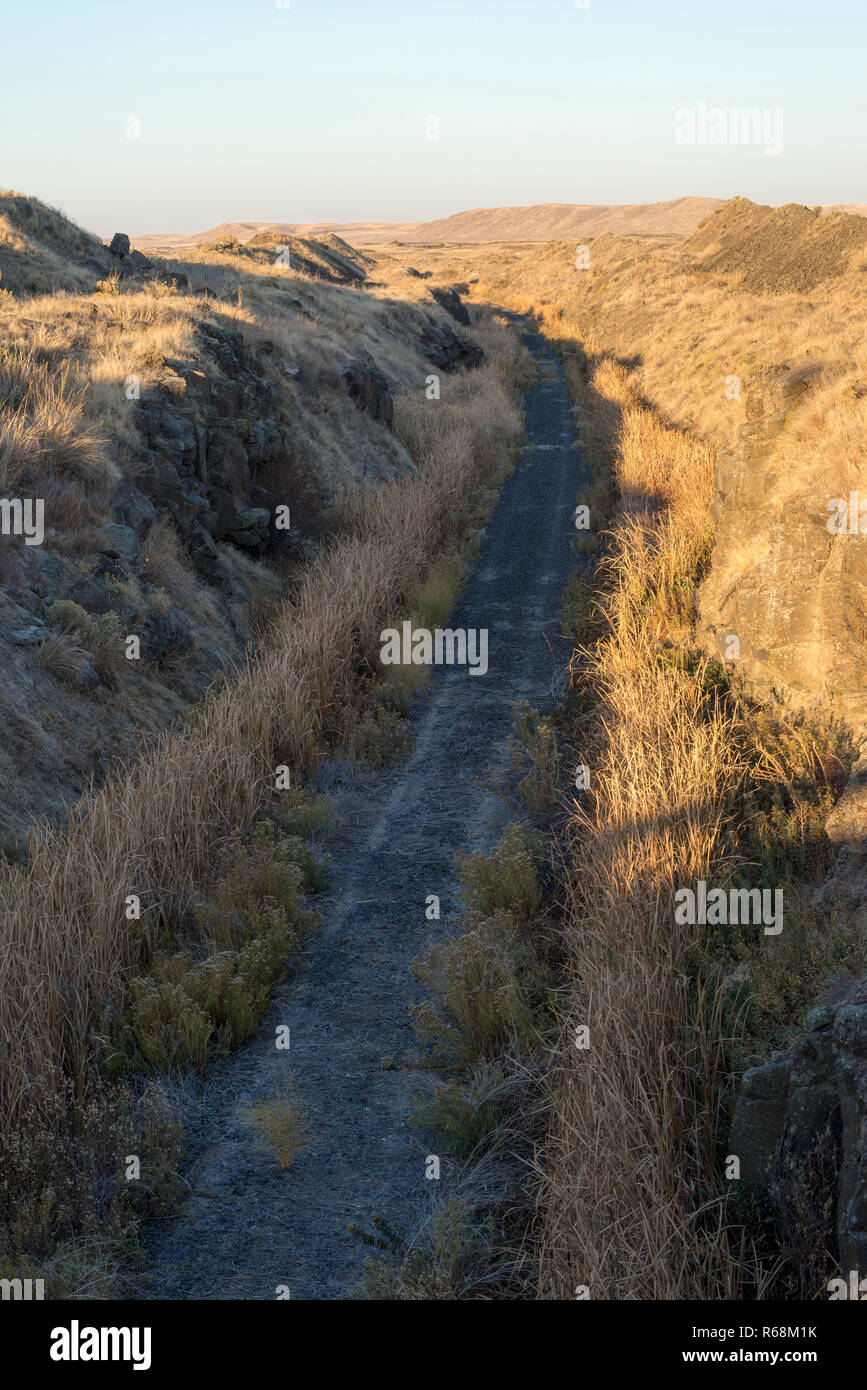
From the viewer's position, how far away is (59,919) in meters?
A: 4.75

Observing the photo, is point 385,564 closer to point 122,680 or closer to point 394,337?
point 122,680

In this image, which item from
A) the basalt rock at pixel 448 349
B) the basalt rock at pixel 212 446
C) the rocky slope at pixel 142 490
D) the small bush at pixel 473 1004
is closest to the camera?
the small bush at pixel 473 1004

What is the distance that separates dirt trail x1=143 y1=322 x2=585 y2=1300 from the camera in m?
3.59

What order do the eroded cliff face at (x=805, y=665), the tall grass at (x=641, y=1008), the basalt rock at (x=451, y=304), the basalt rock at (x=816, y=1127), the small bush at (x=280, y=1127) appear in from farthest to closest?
1. the basalt rock at (x=451, y=304)
2. the small bush at (x=280, y=1127)
3. the tall grass at (x=641, y=1008)
4. the eroded cliff face at (x=805, y=665)
5. the basalt rock at (x=816, y=1127)

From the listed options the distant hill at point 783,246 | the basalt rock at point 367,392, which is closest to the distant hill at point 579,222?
the distant hill at point 783,246

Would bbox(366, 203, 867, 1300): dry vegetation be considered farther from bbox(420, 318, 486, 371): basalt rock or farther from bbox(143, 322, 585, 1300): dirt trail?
bbox(420, 318, 486, 371): basalt rock

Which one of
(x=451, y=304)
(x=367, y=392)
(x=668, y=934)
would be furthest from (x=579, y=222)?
(x=668, y=934)

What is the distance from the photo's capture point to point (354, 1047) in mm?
4844

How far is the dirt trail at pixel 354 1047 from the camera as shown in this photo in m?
3.59

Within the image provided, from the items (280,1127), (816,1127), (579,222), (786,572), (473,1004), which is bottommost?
(280,1127)

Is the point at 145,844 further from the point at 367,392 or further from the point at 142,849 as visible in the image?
the point at 367,392

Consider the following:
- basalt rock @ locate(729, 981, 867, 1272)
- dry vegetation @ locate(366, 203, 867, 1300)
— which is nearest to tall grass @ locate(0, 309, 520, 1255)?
dry vegetation @ locate(366, 203, 867, 1300)

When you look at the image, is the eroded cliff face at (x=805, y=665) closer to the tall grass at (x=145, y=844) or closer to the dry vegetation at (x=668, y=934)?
the dry vegetation at (x=668, y=934)

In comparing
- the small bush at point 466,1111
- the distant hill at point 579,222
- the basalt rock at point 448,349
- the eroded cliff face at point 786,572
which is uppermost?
the distant hill at point 579,222
